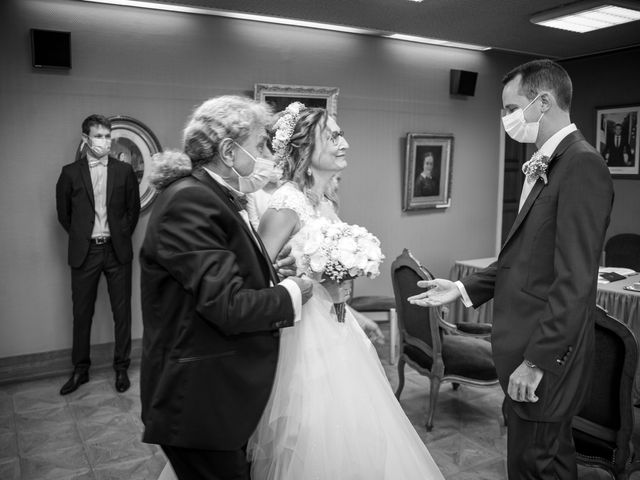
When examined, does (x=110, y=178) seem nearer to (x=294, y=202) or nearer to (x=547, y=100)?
(x=294, y=202)

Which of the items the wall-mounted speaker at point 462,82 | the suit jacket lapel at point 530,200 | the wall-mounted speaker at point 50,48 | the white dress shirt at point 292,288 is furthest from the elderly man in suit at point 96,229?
the wall-mounted speaker at point 462,82

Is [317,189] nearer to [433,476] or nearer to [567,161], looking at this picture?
[567,161]

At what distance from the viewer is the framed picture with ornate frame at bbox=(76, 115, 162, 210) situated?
4.87 m

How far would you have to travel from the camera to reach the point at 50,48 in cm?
446

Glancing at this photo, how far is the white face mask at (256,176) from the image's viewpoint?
1.89 m

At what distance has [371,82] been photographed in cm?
621

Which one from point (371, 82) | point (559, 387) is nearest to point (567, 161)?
point (559, 387)

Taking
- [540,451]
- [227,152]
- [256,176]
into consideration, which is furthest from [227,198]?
[540,451]

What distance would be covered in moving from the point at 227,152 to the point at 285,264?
774 millimetres

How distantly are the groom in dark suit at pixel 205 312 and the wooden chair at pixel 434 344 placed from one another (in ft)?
6.47

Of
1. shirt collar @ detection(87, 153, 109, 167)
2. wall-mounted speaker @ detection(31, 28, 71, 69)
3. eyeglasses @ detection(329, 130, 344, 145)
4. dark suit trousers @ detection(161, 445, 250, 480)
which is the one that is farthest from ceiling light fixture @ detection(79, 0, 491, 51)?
dark suit trousers @ detection(161, 445, 250, 480)

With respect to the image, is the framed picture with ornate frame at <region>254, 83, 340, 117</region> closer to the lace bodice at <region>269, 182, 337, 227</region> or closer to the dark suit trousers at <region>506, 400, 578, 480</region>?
the lace bodice at <region>269, 182, 337, 227</region>

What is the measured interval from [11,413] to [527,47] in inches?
248

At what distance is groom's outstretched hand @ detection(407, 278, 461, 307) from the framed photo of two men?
5374mm
